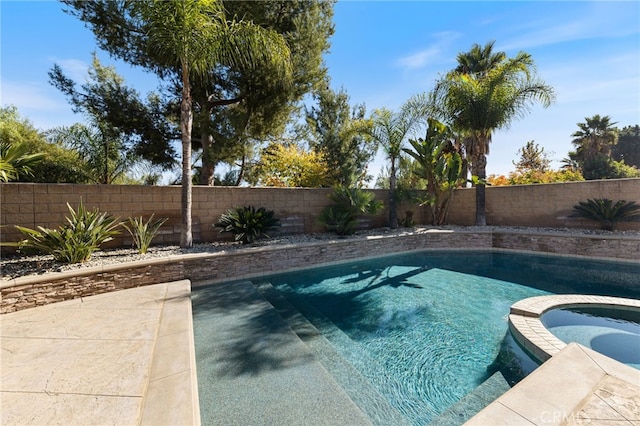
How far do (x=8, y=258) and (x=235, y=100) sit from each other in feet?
27.9

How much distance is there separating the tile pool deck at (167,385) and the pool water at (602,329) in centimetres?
122

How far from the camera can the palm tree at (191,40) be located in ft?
19.3

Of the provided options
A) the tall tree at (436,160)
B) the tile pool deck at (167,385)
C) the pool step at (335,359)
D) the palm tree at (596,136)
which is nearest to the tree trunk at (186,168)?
the pool step at (335,359)

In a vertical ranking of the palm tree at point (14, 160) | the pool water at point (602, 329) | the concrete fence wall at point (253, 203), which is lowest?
the pool water at point (602, 329)

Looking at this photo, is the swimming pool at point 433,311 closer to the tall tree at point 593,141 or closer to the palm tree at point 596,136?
the tall tree at point 593,141

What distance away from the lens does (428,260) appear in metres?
8.54

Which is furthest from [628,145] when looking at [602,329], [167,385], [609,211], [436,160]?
[167,385]

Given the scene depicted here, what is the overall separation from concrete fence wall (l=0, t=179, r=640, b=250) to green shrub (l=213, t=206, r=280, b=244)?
0.85 m

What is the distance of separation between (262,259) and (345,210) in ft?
12.7

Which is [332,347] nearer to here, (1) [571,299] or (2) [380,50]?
(1) [571,299]

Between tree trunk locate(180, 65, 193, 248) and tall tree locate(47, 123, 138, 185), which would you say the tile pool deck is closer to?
tree trunk locate(180, 65, 193, 248)

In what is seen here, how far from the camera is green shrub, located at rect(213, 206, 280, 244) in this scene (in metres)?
7.34

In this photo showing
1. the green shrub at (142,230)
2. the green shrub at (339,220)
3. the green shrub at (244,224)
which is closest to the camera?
the green shrub at (142,230)

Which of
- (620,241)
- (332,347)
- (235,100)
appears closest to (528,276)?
(620,241)
